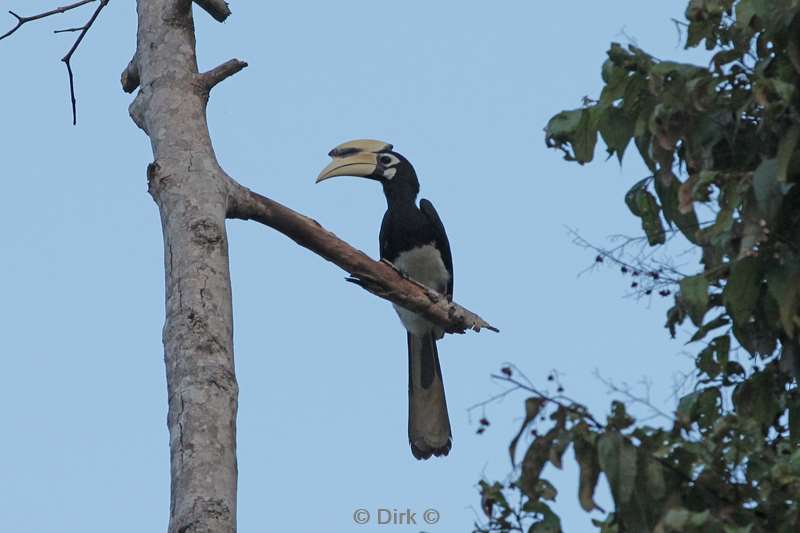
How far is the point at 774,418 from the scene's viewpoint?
10.7 feet

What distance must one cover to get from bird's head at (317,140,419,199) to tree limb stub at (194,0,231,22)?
1.81 meters

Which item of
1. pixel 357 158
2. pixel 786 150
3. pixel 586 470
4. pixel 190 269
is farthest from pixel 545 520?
pixel 357 158

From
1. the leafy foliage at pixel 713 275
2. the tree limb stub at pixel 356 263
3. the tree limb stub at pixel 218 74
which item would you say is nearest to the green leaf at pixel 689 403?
the leafy foliage at pixel 713 275

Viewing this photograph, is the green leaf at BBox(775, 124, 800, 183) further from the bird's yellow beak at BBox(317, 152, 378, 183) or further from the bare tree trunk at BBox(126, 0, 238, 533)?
the bird's yellow beak at BBox(317, 152, 378, 183)

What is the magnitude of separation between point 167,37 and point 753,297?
2.52m

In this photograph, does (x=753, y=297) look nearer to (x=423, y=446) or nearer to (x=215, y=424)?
(x=215, y=424)

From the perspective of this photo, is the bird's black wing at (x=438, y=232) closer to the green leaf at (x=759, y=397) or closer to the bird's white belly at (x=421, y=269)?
the bird's white belly at (x=421, y=269)

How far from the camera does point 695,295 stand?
9.14ft

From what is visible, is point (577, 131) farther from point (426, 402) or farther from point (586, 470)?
point (426, 402)

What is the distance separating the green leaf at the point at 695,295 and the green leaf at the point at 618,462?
543 millimetres

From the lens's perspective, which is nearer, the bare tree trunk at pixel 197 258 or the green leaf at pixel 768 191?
the green leaf at pixel 768 191

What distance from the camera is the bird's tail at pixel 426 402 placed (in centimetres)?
626

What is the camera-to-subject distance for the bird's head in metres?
6.73

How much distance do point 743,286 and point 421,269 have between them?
13.7ft
